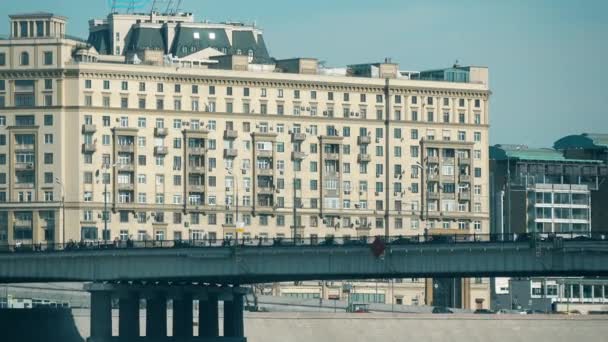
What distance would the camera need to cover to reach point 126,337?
189 m

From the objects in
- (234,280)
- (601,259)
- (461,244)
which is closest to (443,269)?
(461,244)

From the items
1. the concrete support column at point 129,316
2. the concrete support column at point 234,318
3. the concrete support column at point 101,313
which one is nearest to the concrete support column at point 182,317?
the concrete support column at point 234,318

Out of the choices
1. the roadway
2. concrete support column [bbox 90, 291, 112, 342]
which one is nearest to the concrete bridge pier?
concrete support column [bbox 90, 291, 112, 342]

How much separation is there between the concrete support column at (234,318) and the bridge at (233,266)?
9 cm

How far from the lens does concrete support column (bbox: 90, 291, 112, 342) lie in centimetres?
18550

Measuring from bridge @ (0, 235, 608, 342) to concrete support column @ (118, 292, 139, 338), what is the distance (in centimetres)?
9

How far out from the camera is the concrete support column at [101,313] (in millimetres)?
185500

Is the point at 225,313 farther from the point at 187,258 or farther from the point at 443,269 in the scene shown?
the point at 443,269

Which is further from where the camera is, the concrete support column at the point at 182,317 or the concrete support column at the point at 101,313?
the concrete support column at the point at 182,317

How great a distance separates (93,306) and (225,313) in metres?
15.1

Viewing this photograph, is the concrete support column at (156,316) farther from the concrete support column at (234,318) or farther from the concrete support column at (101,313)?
the concrete support column at (101,313)

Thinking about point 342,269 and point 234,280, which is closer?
point 342,269

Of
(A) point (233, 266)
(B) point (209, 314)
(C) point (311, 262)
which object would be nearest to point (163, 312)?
(B) point (209, 314)

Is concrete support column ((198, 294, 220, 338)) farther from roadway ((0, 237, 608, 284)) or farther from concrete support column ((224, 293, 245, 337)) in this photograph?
roadway ((0, 237, 608, 284))
